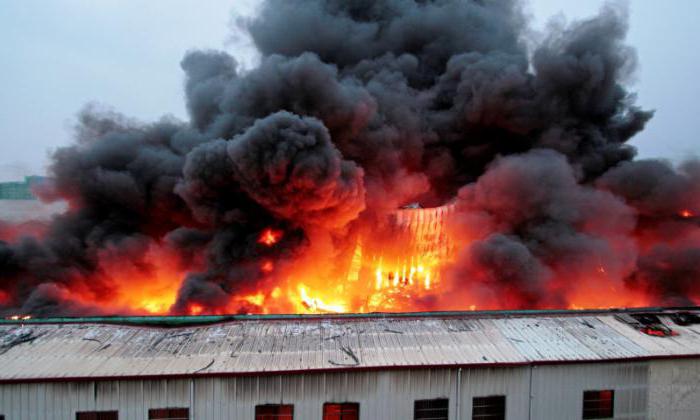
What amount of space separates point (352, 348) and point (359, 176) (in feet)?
37.3

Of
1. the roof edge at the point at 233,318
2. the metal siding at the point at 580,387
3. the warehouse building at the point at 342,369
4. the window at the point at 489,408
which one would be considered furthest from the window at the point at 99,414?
the metal siding at the point at 580,387

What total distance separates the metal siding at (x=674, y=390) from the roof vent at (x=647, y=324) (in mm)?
1020

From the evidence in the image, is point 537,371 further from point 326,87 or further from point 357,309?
point 326,87

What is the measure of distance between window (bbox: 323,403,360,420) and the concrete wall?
0.15m

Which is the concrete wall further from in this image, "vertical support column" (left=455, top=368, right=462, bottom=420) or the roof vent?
the roof vent

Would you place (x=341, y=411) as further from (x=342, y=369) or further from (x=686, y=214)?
(x=686, y=214)

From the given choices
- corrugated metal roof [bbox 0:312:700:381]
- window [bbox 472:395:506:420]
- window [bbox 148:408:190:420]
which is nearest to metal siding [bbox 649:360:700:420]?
corrugated metal roof [bbox 0:312:700:381]

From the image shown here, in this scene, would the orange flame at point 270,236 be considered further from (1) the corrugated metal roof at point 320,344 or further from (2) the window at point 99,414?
(2) the window at point 99,414

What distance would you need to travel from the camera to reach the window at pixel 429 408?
1120 centimetres

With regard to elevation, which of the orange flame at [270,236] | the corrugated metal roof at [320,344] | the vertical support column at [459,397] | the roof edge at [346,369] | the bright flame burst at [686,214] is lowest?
the vertical support column at [459,397]

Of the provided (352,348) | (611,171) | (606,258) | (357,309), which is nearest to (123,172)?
(357,309)

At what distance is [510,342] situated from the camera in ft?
39.9

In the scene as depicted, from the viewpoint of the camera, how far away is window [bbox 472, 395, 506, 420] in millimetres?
11406

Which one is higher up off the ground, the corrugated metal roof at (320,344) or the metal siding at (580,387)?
the corrugated metal roof at (320,344)
